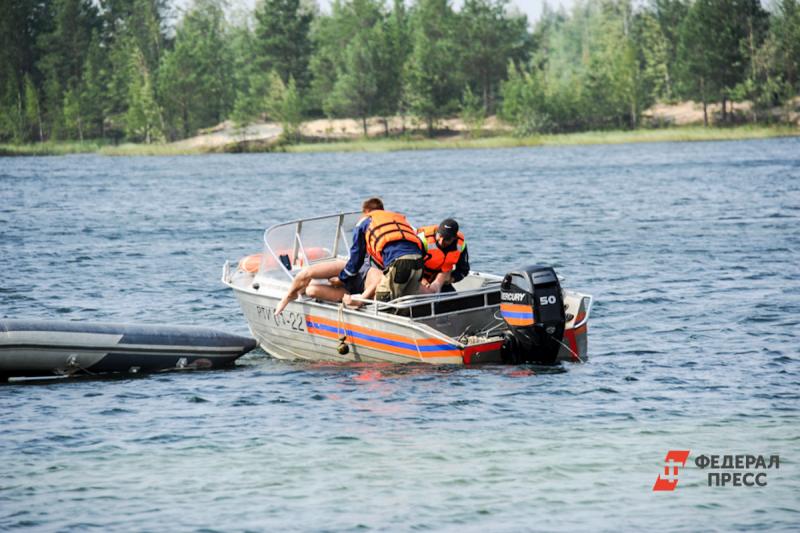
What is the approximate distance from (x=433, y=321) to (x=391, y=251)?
1.10 m

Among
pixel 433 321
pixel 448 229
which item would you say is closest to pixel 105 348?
pixel 433 321

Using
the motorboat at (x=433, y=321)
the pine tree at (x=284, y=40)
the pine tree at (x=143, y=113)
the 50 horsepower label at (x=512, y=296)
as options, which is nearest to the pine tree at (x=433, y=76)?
the pine tree at (x=284, y=40)

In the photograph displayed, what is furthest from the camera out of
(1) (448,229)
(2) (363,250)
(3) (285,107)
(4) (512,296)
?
(3) (285,107)

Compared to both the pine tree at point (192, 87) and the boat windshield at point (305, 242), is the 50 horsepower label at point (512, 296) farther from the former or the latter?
the pine tree at point (192, 87)

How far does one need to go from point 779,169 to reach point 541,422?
52.4 m

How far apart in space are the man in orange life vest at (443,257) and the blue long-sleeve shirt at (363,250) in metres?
0.46

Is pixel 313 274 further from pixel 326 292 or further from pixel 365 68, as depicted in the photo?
pixel 365 68

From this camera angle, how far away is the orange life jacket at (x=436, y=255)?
15828 millimetres

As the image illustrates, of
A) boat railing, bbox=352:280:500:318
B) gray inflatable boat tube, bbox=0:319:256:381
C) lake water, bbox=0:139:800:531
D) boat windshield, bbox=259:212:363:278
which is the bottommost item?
lake water, bbox=0:139:800:531

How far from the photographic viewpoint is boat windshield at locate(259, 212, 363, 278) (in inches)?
696

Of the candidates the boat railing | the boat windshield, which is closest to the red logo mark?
the boat railing

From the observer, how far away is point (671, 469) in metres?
11.4

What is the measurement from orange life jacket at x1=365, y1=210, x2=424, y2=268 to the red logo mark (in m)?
4.92

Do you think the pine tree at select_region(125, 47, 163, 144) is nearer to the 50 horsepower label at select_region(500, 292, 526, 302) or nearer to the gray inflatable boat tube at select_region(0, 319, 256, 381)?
the gray inflatable boat tube at select_region(0, 319, 256, 381)
